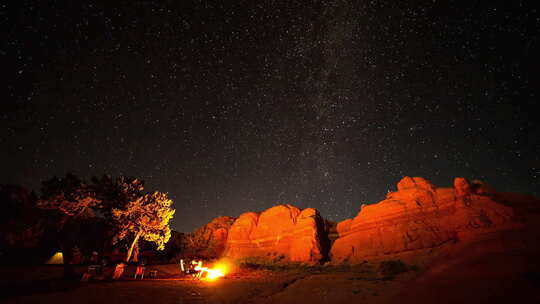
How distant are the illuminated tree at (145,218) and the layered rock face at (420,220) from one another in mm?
24737

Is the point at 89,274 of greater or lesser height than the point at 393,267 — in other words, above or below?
above

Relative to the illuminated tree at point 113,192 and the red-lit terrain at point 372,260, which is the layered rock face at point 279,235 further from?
the illuminated tree at point 113,192

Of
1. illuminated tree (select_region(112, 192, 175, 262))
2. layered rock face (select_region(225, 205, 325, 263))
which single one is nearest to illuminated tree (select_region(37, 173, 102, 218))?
illuminated tree (select_region(112, 192, 175, 262))

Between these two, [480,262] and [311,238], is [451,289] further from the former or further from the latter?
[311,238]

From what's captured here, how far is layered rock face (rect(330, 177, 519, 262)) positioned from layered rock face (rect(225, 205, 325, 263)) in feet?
12.7

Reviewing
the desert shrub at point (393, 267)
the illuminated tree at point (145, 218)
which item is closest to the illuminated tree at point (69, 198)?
the illuminated tree at point (145, 218)

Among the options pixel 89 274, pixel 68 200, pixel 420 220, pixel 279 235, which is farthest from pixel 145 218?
pixel 420 220

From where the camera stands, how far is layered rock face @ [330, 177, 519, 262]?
26.2m

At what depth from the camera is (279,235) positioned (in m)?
43.1

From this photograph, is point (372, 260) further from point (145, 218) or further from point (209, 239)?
point (209, 239)

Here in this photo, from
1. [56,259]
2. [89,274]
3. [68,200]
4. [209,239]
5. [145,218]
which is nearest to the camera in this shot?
[89,274]

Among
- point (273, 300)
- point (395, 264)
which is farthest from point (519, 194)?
point (273, 300)

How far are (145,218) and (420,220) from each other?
34.7 metres

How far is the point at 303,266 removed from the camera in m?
33.7
